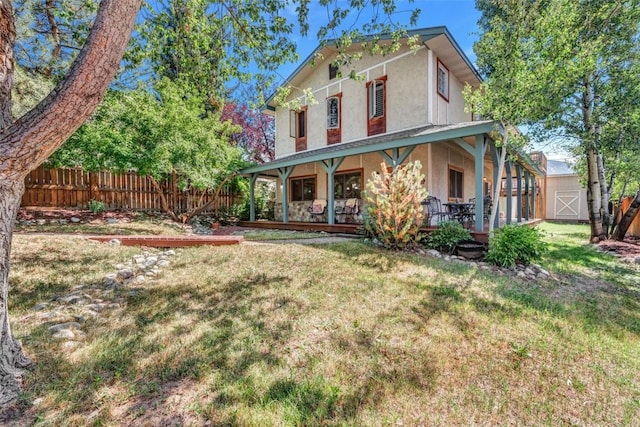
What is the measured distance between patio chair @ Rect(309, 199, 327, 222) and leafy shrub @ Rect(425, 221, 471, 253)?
16.3 ft

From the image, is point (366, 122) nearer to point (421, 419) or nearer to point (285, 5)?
point (285, 5)

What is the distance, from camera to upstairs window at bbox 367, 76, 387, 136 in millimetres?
10470

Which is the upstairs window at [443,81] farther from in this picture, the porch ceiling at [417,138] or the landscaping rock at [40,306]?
the landscaping rock at [40,306]

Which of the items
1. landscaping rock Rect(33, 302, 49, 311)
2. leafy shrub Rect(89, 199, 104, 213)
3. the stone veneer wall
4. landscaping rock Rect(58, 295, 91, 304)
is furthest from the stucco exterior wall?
leafy shrub Rect(89, 199, 104, 213)

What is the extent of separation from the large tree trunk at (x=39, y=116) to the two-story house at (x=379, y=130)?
600cm

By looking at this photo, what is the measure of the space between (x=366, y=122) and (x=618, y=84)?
674 centimetres

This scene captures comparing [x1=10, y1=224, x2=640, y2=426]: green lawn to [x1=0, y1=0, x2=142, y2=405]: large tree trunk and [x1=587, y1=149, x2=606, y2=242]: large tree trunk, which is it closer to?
[x1=0, y1=0, x2=142, y2=405]: large tree trunk

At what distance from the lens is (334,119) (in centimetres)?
1194

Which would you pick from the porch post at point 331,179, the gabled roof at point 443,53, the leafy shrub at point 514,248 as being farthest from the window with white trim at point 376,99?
the leafy shrub at point 514,248

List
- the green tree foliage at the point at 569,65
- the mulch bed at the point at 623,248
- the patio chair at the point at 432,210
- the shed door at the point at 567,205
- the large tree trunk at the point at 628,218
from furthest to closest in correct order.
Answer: the shed door at the point at 567,205 → the large tree trunk at the point at 628,218 → the patio chair at the point at 432,210 → the mulch bed at the point at 623,248 → the green tree foliage at the point at 569,65

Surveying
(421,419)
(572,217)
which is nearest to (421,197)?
(421,419)

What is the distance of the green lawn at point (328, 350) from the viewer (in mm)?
2096

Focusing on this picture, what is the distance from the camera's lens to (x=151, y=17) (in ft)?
18.7

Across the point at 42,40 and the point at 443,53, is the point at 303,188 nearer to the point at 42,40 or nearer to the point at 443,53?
the point at 443,53
